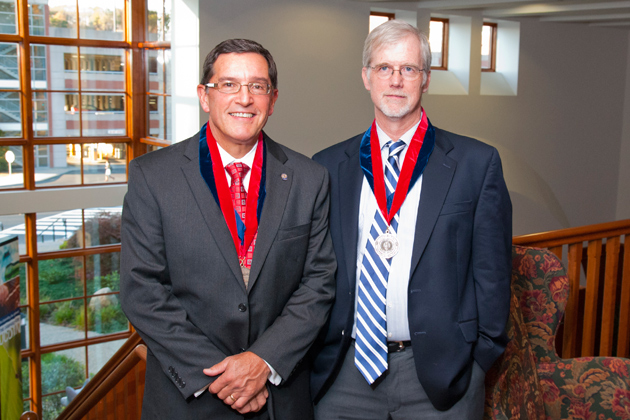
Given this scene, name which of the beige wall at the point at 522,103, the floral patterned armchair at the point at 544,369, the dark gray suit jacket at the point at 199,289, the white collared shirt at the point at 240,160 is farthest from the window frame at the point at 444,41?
the dark gray suit jacket at the point at 199,289

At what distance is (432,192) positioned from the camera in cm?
185

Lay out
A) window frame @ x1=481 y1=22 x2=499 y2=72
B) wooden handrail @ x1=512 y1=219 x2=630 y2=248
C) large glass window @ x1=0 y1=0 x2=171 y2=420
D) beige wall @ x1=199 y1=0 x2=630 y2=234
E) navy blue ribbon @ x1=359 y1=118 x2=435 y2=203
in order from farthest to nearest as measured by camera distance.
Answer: window frame @ x1=481 y1=22 x2=499 y2=72
large glass window @ x1=0 y1=0 x2=171 y2=420
beige wall @ x1=199 y1=0 x2=630 y2=234
wooden handrail @ x1=512 y1=219 x2=630 y2=248
navy blue ribbon @ x1=359 y1=118 x2=435 y2=203

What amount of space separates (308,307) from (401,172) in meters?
0.51

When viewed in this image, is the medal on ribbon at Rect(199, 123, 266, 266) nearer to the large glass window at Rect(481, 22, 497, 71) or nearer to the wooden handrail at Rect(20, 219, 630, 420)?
the wooden handrail at Rect(20, 219, 630, 420)

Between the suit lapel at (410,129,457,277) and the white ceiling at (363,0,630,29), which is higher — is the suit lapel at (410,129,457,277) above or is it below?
below

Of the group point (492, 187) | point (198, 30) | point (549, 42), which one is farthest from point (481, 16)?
point (492, 187)

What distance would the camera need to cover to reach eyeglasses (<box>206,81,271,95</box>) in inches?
67.9

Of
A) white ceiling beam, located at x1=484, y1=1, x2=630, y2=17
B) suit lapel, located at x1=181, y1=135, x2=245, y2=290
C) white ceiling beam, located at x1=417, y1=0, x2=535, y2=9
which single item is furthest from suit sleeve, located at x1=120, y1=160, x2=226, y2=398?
white ceiling beam, located at x1=484, y1=1, x2=630, y2=17

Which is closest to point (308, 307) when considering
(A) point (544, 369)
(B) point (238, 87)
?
(B) point (238, 87)

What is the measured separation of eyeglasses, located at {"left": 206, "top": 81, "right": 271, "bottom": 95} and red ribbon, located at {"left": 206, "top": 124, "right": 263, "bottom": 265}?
6.4 inches

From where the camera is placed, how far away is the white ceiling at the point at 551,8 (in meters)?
6.88

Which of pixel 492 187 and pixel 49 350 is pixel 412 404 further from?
pixel 49 350

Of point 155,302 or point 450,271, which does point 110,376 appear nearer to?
point 155,302

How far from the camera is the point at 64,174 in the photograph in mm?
8438
